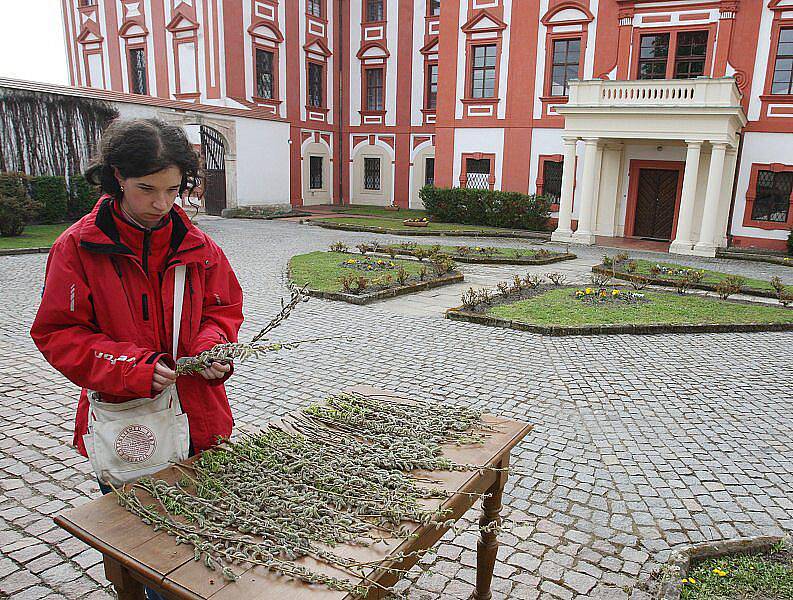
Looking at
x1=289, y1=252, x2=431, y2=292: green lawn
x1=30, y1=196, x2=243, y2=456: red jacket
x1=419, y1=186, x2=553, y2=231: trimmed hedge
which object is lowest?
x1=289, y1=252, x2=431, y2=292: green lawn

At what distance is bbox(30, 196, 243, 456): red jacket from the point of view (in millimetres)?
1991

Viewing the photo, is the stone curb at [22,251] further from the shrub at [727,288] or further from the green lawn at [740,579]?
the green lawn at [740,579]

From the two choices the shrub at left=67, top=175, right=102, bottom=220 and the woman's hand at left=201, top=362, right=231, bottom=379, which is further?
the shrub at left=67, top=175, right=102, bottom=220

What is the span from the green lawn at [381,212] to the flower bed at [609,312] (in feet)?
52.3

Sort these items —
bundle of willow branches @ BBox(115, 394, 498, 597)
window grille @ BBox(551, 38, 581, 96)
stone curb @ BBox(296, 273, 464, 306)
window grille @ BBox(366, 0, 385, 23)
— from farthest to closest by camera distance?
window grille @ BBox(366, 0, 385, 23), window grille @ BBox(551, 38, 581, 96), stone curb @ BBox(296, 273, 464, 306), bundle of willow branches @ BBox(115, 394, 498, 597)

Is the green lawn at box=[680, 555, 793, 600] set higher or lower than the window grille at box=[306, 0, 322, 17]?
lower

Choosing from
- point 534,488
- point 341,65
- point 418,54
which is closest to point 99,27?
point 341,65

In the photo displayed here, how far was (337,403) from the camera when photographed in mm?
2730

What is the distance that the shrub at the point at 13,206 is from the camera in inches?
591

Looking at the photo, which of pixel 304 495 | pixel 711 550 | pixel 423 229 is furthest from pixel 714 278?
pixel 304 495

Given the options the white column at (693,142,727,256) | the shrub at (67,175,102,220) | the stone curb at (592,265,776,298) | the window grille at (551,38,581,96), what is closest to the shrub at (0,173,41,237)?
the shrub at (67,175,102,220)

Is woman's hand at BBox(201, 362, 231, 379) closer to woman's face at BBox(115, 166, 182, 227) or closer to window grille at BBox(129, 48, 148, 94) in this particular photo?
woman's face at BBox(115, 166, 182, 227)

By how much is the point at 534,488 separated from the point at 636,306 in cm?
672

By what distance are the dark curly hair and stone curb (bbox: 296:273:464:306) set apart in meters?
7.62
